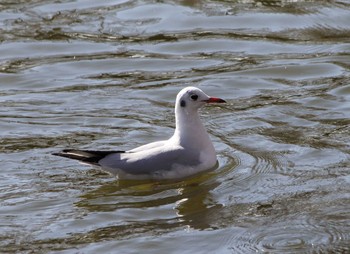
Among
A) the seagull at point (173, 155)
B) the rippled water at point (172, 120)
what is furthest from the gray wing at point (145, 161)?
the rippled water at point (172, 120)

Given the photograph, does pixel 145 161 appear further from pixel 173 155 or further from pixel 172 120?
pixel 172 120

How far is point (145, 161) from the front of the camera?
→ 34.2ft

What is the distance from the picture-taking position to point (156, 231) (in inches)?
359

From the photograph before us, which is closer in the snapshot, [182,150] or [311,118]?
[182,150]

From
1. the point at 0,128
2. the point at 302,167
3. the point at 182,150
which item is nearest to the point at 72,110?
the point at 0,128

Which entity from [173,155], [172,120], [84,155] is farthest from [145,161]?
[172,120]

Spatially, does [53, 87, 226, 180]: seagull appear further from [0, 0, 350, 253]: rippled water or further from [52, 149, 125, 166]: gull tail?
[0, 0, 350, 253]: rippled water

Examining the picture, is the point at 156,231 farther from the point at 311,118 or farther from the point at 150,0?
the point at 150,0

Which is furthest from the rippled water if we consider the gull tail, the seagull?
the gull tail

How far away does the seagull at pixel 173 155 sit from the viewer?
410 inches

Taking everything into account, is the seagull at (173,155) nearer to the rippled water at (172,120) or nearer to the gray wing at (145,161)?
the gray wing at (145,161)

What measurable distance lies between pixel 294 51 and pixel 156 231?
6.11 m

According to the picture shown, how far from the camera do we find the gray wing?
410 inches

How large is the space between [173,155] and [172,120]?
1773 mm
